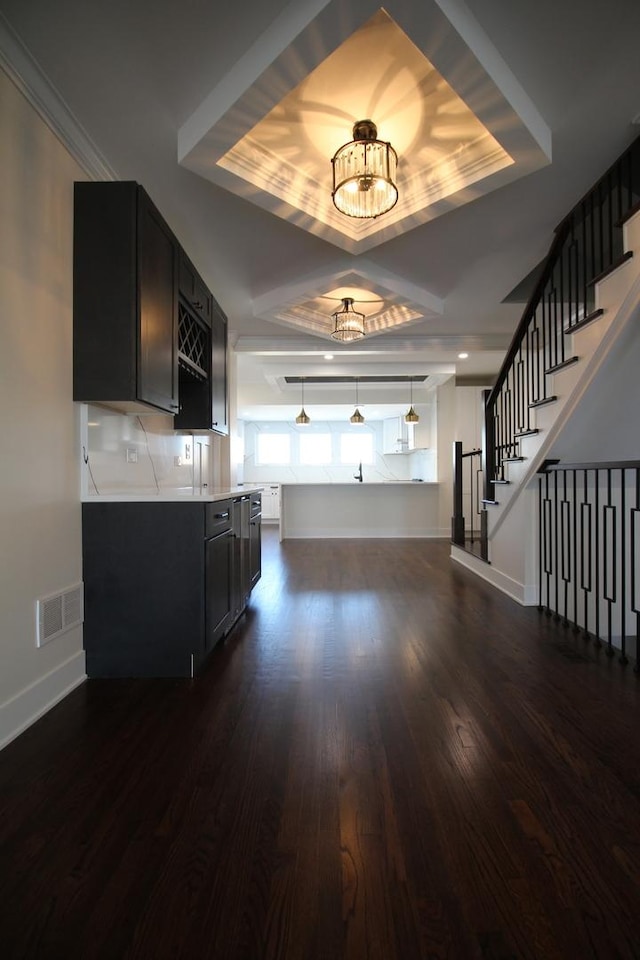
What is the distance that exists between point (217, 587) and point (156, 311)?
154cm

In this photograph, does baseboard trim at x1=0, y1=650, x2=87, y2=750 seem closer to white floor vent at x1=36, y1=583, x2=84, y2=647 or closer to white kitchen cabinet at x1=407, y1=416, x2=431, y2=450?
white floor vent at x1=36, y1=583, x2=84, y2=647

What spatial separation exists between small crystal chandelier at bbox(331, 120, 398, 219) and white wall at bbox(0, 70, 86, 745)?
1336mm

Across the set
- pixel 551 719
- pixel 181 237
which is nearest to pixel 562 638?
pixel 551 719

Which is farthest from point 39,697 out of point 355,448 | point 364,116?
point 355,448

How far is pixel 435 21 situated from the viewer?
5.56 feet

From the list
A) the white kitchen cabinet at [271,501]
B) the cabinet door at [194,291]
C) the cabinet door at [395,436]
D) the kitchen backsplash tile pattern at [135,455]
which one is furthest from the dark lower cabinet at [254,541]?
the cabinet door at [395,436]

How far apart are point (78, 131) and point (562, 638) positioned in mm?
3818

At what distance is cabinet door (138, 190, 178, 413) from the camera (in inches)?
93.9

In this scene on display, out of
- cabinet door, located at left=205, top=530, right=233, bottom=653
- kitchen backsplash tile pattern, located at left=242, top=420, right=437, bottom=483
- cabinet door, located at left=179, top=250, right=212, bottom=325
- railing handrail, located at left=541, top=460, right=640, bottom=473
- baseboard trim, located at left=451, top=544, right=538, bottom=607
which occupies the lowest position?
baseboard trim, located at left=451, top=544, right=538, bottom=607

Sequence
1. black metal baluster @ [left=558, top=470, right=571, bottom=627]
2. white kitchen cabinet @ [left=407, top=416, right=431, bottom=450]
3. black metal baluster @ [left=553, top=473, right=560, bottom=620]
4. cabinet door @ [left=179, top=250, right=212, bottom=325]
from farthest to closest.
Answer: white kitchen cabinet @ [left=407, top=416, right=431, bottom=450] < black metal baluster @ [left=553, top=473, right=560, bottom=620] < black metal baluster @ [left=558, top=470, right=571, bottom=627] < cabinet door @ [left=179, top=250, right=212, bottom=325]

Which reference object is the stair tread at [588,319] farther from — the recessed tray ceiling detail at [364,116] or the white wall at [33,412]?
the white wall at [33,412]

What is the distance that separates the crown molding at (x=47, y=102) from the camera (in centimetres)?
187

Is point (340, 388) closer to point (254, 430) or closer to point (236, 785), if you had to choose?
point (254, 430)

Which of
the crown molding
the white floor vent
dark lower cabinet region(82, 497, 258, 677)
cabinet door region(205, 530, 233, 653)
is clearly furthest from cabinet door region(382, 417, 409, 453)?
the white floor vent
